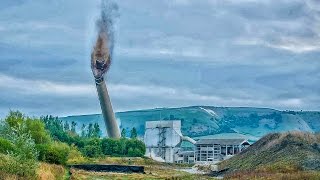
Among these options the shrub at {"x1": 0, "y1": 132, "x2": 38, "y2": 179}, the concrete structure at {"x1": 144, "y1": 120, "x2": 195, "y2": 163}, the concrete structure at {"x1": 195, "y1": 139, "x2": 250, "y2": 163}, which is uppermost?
the concrete structure at {"x1": 144, "y1": 120, "x2": 195, "y2": 163}

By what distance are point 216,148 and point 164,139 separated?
104ft

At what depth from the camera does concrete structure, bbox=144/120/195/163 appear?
176 metres

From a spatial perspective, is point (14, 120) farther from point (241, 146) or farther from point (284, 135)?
point (241, 146)

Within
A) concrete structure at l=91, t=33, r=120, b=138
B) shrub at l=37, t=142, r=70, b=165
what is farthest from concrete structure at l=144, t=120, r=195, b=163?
shrub at l=37, t=142, r=70, b=165

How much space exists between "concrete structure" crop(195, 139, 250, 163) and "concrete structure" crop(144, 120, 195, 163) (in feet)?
68.9

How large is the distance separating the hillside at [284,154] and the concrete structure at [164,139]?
279 feet

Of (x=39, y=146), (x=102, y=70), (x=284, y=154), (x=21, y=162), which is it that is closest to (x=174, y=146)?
(x=102, y=70)

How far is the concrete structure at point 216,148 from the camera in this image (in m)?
146

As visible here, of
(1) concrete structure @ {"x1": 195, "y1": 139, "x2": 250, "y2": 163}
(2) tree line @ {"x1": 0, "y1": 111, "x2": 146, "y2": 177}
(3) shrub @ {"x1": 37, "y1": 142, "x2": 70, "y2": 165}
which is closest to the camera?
(2) tree line @ {"x1": 0, "y1": 111, "x2": 146, "y2": 177}

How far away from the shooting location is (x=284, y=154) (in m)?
72.8

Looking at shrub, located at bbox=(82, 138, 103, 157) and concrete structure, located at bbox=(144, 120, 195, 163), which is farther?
concrete structure, located at bbox=(144, 120, 195, 163)

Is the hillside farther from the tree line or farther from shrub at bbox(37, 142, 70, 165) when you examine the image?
the tree line

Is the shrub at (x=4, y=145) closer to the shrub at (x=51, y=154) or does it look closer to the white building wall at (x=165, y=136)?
the shrub at (x=51, y=154)

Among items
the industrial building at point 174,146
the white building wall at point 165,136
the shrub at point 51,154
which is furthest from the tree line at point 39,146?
the white building wall at point 165,136
